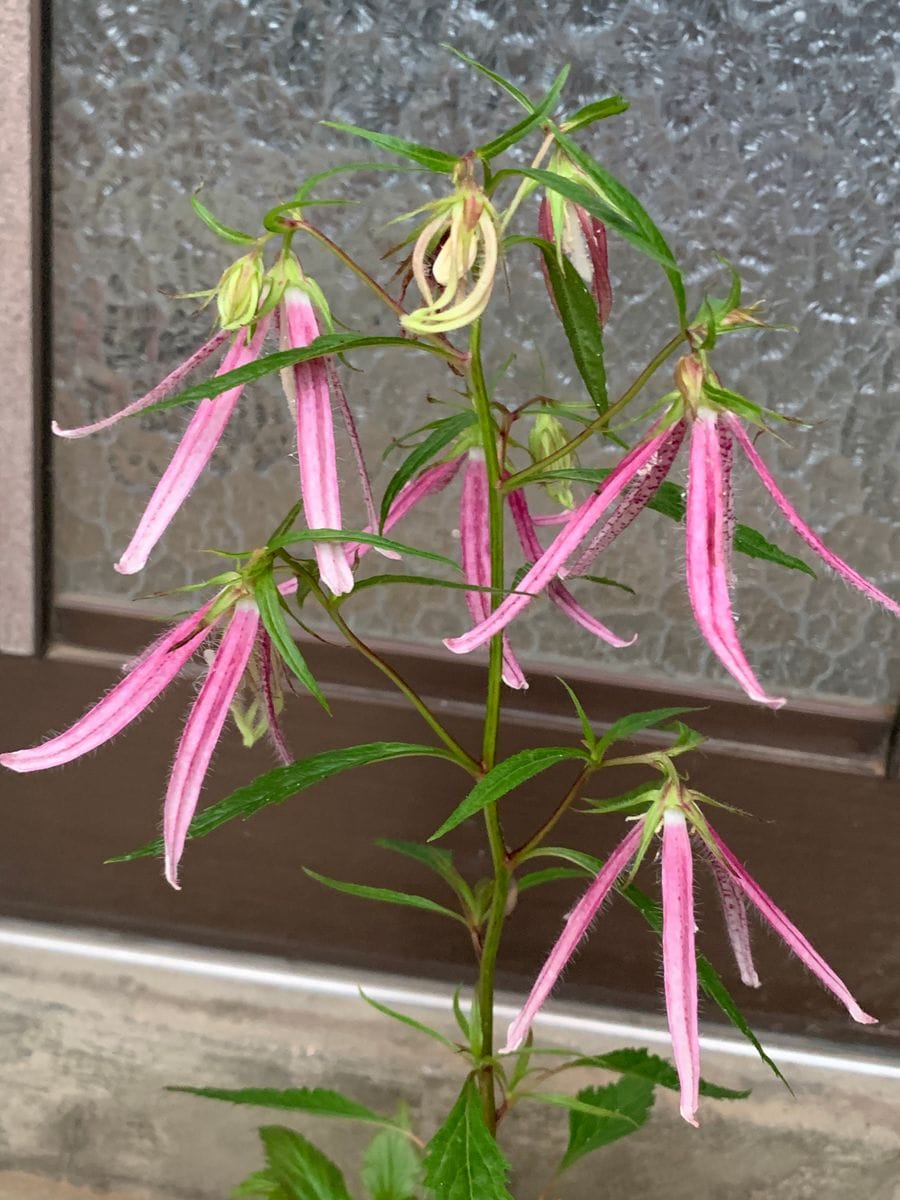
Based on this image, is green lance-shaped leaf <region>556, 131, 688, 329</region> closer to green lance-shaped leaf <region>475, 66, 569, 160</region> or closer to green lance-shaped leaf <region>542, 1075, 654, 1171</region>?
green lance-shaped leaf <region>475, 66, 569, 160</region>

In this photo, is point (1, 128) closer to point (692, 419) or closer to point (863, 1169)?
point (692, 419)

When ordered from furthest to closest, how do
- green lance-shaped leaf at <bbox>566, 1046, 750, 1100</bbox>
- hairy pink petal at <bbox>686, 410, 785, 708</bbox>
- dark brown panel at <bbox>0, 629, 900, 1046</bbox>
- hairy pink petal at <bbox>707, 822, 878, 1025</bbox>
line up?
dark brown panel at <bbox>0, 629, 900, 1046</bbox>, green lance-shaped leaf at <bbox>566, 1046, 750, 1100</bbox>, hairy pink petal at <bbox>707, 822, 878, 1025</bbox>, hairy pink petal at <bbox>686, 410, 785, 708</bbox>

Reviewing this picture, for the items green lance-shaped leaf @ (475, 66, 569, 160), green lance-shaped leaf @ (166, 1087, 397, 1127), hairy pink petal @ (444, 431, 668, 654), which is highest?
green lance-shaped leaf @ (475, 66, 569, 160)

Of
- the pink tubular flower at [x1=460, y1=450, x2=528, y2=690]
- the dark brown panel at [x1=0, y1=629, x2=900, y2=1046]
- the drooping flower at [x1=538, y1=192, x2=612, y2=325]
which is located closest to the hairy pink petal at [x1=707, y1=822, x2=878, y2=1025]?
the pink tubular flower at [x1=460, y1=450, x2=528, y2=690]

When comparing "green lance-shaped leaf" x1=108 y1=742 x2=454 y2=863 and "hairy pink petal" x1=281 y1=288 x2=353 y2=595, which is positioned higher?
"hairy pink petal" x1=281 y1=288 x2=353 y2=595

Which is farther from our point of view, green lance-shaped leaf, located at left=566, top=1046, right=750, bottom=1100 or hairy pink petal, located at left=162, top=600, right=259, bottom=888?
green lance-shaped leaf, located at left=566, top=1046, right=750, bottom=1100

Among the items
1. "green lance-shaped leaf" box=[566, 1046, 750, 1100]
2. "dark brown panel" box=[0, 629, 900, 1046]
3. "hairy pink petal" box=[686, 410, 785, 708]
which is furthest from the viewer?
"dark brown panel" box=[0, 629, 900, 1046]

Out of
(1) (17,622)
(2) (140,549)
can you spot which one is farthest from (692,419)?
(1) (17,622)
